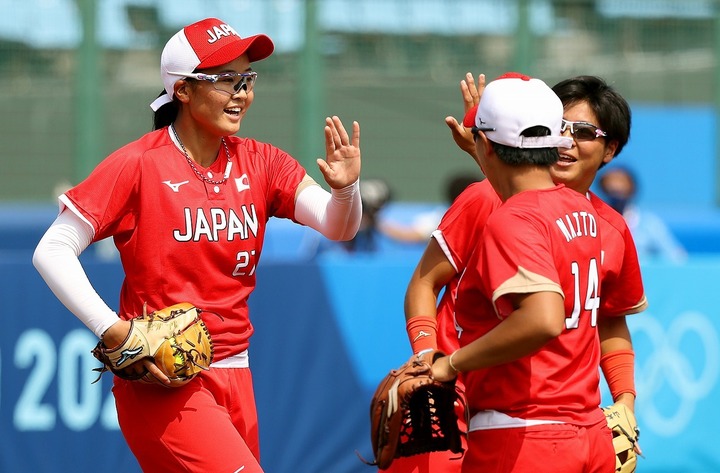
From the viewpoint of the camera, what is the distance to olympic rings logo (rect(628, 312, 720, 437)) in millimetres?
7145

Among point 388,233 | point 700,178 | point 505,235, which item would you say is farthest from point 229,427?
point 700,178

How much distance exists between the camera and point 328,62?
12328 mm

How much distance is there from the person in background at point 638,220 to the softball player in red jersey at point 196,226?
6390 millimetres

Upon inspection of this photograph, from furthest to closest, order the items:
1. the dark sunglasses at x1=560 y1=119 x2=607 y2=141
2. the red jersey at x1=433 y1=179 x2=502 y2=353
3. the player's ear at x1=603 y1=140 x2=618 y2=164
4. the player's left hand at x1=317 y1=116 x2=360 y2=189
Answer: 1. the player's left hand at x1=317 y1=116 x2=360 y2=189
2. the player's ear at x1=603 y1=140 x2=618 y2=164
3. the dark sunglasses at x1=560 y1=119 x2=607 y2=141
4. the red jersey at x1=433 y1=179 x2=502 y2=353

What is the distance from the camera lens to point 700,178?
13.2 meters

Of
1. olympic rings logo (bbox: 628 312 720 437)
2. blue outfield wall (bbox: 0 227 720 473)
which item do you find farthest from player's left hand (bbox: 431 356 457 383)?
olympic rings logo (bbox: 628 312 720 437)

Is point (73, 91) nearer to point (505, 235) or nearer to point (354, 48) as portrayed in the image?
point (354, 48)

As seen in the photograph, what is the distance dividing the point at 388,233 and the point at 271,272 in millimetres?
4942

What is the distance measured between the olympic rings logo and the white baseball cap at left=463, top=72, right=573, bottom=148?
11.7 feet

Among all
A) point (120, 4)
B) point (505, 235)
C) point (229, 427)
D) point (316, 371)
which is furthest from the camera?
point (120, 4)

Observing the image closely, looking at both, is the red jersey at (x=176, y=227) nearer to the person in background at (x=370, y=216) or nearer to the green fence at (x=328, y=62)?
the person in background at (x=370, y=216)

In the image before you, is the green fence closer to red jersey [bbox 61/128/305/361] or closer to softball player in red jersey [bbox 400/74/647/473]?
red jersey [bbox 61/128/305/361]

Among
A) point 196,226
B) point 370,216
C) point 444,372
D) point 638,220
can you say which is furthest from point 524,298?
point 638,220

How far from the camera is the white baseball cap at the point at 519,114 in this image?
3773mm
